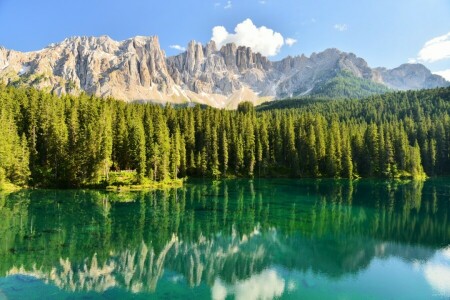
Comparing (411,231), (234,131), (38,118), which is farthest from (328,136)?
(38,118)

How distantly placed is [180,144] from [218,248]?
74.3m

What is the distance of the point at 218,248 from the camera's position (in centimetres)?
4166

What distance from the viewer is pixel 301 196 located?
79.9m

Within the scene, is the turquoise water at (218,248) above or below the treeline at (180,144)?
below

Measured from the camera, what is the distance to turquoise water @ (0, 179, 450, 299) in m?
30.0

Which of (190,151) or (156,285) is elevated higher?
(190,151)

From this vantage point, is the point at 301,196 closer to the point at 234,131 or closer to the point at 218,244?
the point at 218,244

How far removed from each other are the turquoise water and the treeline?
1754cm

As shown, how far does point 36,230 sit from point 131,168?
5747cm

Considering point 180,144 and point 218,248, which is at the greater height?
point 180,144

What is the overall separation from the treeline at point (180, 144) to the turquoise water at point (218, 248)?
17537mm

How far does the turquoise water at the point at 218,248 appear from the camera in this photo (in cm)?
2998

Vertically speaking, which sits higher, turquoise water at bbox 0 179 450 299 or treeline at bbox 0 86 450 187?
treeline at bbox 0 86 450 187

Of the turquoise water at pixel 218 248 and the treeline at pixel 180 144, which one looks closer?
the turquoise water at pixel 218 248
